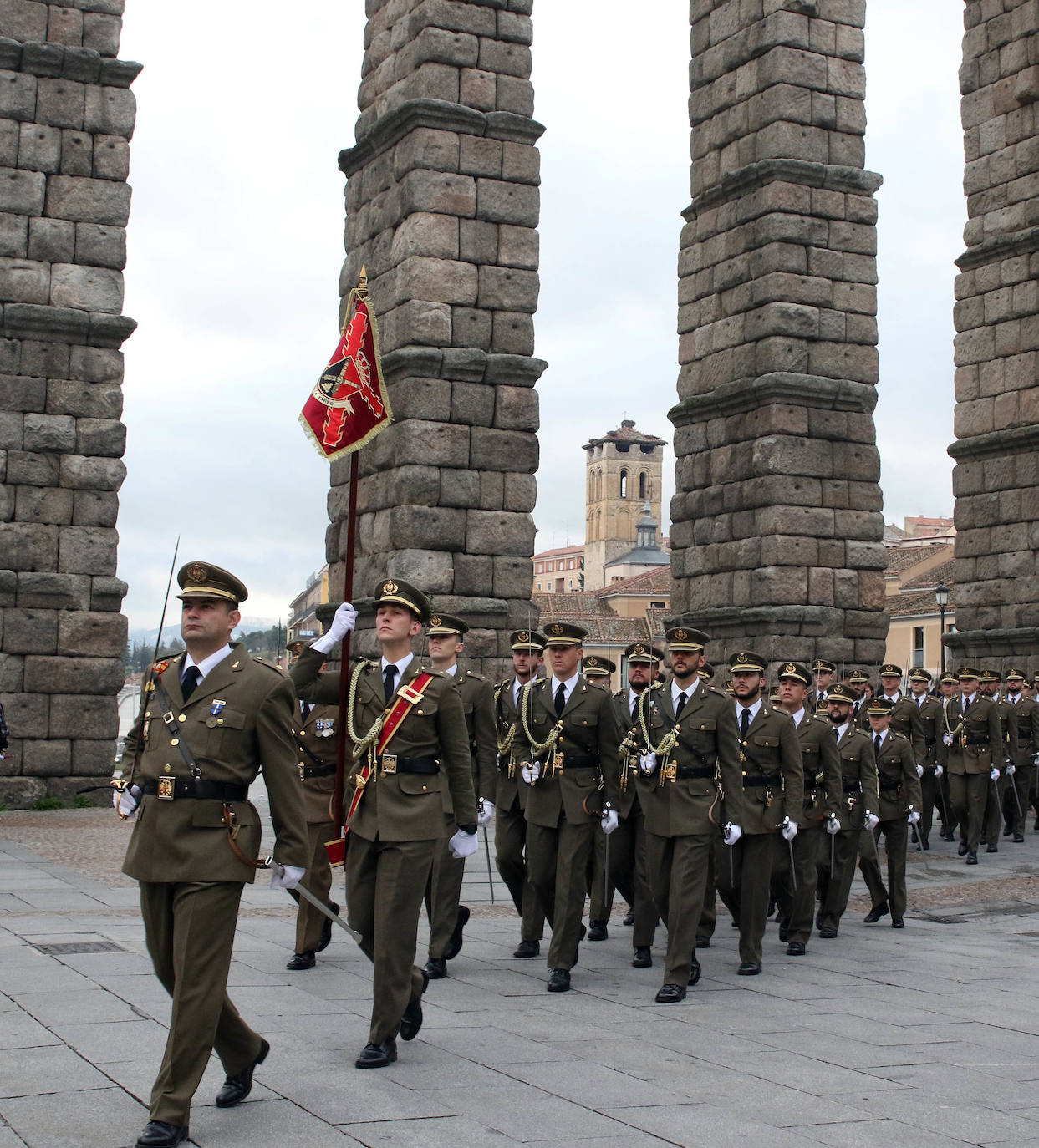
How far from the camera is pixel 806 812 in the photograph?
9.20 meters

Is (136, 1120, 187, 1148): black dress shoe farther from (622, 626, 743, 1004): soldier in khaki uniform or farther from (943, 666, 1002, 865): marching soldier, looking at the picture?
(943, 666, 1002, 865): marching soldier

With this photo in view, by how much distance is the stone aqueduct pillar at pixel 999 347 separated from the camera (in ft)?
56.3

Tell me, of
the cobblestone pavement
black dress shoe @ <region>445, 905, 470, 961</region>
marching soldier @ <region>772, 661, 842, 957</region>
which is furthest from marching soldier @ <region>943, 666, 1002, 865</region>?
black dress shoe @ <region>445, 905, 470, 961</region>

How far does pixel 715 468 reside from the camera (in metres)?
15.8

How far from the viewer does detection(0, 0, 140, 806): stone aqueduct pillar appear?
14.5 meters

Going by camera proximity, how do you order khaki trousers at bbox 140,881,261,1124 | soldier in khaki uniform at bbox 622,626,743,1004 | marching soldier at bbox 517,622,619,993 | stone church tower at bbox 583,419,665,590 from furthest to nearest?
stone church tower at bbox 583,419,665,590 < marching soldier at bbox 517,622,619,993 < soldier in khaki uniform at bbox 622,626,743,1004 < khaki trousers at bbox 140,881,261,1124

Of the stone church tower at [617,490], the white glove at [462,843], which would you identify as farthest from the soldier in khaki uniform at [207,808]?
the stone church tower at [617,490]

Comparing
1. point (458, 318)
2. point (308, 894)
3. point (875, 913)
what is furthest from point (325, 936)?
point (458, 318)

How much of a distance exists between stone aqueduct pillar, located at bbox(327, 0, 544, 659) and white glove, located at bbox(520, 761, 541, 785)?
4485mm

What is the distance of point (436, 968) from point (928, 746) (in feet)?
27.9

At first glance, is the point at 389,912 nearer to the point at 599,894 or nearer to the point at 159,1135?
the point at 159,1135

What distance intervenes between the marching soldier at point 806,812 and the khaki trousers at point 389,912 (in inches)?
133

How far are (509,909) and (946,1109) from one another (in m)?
5.10

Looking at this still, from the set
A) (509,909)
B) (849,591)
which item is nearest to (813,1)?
(849,591)
